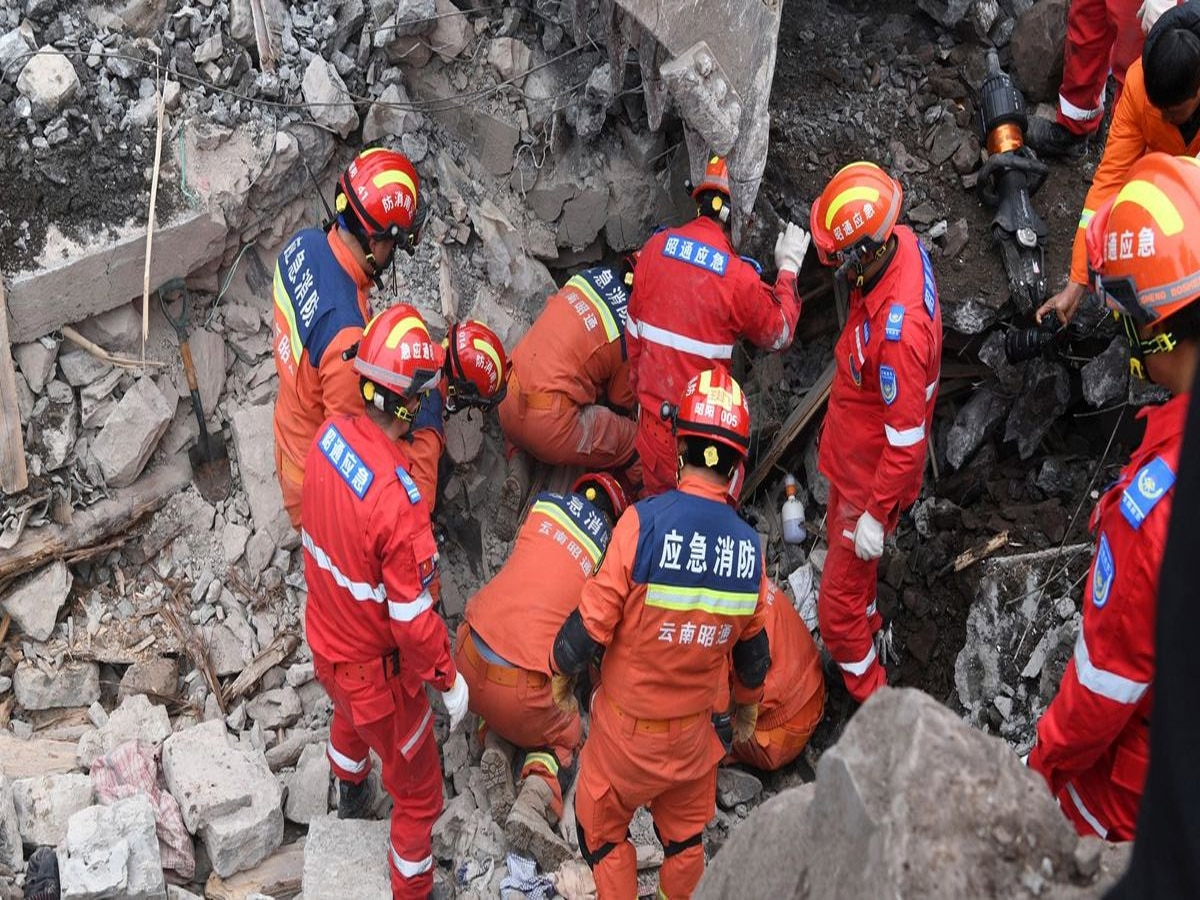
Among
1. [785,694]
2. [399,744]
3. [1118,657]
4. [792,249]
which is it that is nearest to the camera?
[1118,657]

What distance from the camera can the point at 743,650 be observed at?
456 cm

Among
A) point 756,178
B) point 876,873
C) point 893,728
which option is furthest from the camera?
point 756,178

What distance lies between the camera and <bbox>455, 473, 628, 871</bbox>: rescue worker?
529 cm

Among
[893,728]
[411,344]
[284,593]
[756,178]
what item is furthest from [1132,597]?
[284,593]

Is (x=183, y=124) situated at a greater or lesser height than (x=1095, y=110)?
lesser

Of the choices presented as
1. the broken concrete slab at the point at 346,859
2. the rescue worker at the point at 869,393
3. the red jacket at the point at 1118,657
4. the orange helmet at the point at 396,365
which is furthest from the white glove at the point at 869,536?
the broken concrete slab at the point at 346,859

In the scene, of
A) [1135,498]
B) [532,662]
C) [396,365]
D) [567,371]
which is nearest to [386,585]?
[396,365]

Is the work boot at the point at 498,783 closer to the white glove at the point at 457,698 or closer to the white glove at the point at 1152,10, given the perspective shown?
the white glove at the point at 457,698

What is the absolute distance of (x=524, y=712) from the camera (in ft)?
17.7

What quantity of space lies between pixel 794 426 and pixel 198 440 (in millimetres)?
3333

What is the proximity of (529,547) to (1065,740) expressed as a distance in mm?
2768

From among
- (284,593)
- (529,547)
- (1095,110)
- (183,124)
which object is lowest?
(284,593)

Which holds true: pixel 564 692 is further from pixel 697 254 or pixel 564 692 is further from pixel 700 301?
pixel 697 254

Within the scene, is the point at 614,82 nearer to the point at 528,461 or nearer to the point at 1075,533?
the point at 528,461
